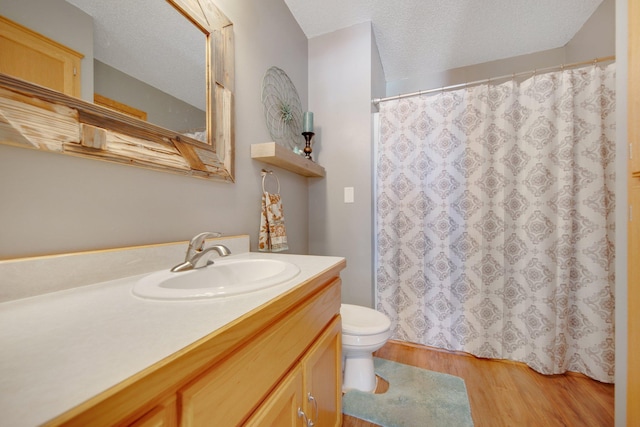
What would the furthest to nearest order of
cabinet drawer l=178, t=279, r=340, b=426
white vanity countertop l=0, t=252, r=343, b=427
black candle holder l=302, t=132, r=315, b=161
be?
black candle holder l=302, t=132, r=315, b=161 → cabinet drawer l=178, t=279, r=340, b=426 → white vanity countertop l=0, t=252, r=343, b=427

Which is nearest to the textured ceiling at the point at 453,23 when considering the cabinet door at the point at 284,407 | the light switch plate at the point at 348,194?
the light switch plate at the point at 348,194

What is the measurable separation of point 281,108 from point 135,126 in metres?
0.92

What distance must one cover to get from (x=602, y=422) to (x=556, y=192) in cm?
113

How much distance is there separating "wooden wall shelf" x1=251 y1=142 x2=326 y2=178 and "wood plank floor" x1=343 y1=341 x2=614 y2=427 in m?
1.31

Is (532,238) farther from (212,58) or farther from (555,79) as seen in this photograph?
(212,58)

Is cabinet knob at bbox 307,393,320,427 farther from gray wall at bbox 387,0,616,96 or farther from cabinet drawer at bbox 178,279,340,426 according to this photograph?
gray wall at bbox 387,0,616,96

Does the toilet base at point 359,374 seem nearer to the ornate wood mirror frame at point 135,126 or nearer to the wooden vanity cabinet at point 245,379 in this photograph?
the wooden vanity cabinet at point 245,379

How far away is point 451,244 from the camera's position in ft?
5.33

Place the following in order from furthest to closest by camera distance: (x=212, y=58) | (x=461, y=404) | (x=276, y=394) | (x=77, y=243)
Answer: (x=461, y=404)
(x=212, y=58)
(x=77, y=243)
(x=276, y=394)

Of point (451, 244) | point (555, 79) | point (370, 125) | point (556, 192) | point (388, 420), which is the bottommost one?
point (388, 420)

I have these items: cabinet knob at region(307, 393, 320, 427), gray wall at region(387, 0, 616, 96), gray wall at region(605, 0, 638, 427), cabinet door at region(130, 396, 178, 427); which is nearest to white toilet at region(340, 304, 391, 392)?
cabinet knob at region(307, 393, 320, 427)

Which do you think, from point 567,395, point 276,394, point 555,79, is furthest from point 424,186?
point 276,394

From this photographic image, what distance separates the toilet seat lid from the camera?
3.84ft

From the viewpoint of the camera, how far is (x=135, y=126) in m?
0.75
